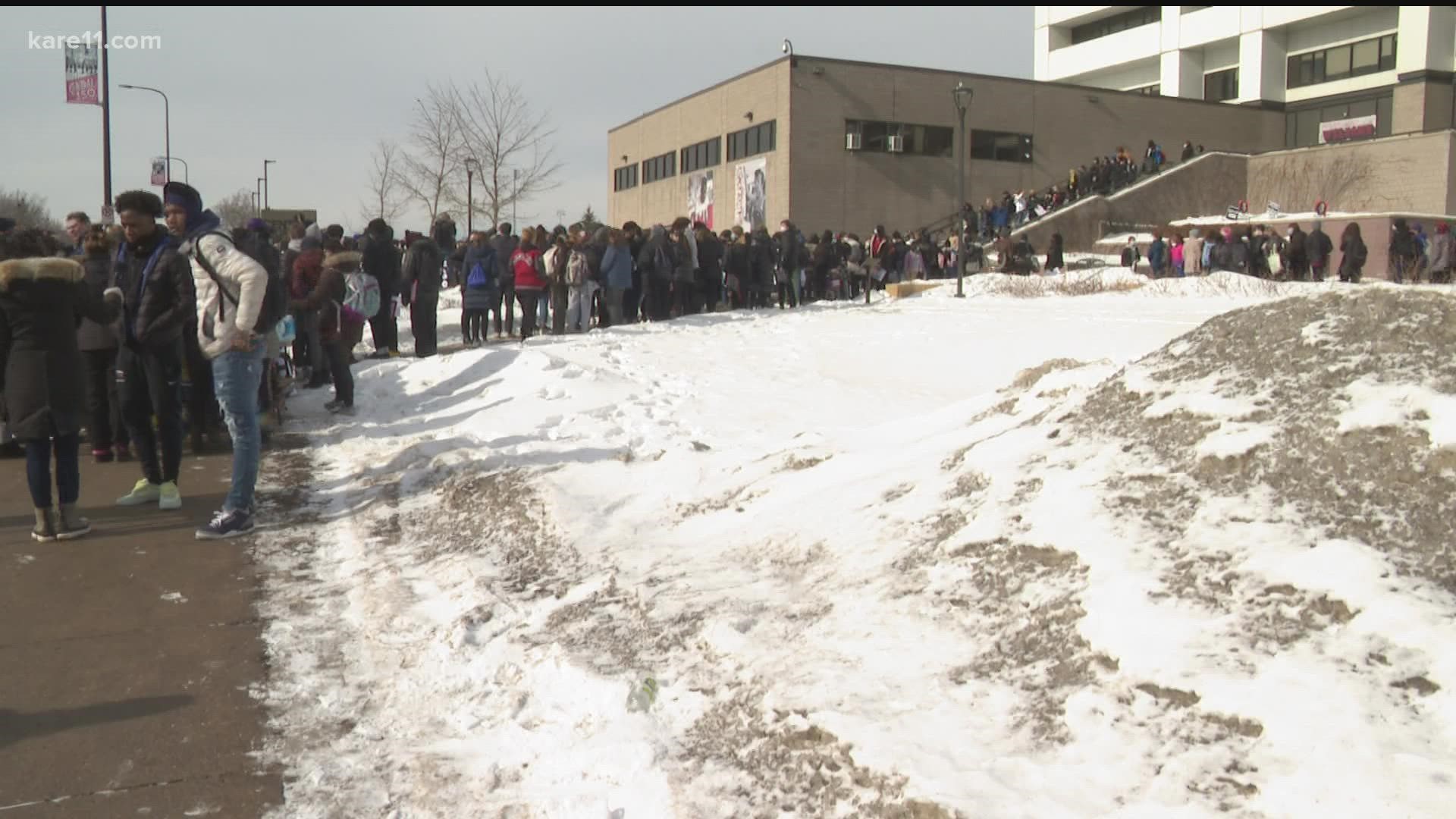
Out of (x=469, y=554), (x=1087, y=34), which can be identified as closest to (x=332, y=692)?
(x=469, y=554)

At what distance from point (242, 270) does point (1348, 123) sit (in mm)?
51684

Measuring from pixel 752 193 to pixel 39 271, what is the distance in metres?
33.1

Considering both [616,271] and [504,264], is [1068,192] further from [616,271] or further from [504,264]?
[504,264]

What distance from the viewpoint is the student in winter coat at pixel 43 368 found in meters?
6.02

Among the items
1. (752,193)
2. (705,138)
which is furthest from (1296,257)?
(705,138)

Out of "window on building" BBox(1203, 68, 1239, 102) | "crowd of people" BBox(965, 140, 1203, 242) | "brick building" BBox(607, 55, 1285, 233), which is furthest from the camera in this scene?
"window on building" BBox(1203, 68, 1239, 102)

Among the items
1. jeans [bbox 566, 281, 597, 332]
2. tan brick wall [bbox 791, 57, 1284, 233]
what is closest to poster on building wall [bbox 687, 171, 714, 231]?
tan brick wall [bbox 791, 57, 1284, 233]

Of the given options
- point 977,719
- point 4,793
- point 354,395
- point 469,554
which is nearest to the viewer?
point 977,719

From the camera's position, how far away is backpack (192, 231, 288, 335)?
608cm

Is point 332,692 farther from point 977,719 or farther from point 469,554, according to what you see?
point 977,719

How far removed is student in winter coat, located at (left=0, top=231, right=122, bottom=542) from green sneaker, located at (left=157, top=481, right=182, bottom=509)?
0.55 metres

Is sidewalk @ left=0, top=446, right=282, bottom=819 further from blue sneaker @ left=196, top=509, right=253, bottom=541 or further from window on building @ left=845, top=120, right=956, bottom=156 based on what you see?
window on building @ left=845, top=120, right=956, bottom=156

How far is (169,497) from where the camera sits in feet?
22.4

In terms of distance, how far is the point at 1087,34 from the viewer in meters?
59.9
